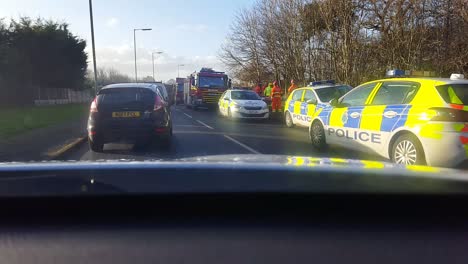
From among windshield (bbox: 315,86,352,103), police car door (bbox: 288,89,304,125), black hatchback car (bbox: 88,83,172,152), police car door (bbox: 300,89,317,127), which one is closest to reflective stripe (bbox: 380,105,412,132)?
black hatchback car (bbox: 88,83,172,152)

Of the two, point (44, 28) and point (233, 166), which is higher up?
point (44, 28)

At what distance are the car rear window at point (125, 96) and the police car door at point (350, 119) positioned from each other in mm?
3760

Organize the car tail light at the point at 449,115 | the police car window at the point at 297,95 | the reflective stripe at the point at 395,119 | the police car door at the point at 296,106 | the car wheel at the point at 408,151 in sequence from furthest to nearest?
the police car window at the point at 297,95 < the police car door at the point at 296,106 < the reflective stripe at the point at 395,119 < the car wheel at the point at 408,151 < the car tail light at the point at 449,115

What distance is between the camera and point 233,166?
2057 mm

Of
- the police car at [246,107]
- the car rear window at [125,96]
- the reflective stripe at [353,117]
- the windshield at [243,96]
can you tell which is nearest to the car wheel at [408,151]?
the reflective stripe at [353,117]

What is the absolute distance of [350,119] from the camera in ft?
25.9

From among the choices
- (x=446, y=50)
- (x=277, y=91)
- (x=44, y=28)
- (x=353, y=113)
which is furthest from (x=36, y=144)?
(x=44, y=28)

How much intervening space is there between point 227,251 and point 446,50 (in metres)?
19.4

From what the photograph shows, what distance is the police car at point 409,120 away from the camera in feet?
19.0

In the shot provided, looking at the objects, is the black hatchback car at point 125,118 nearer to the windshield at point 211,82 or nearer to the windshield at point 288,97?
the windshield at point 288,97

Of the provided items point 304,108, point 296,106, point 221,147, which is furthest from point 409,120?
point 296,106

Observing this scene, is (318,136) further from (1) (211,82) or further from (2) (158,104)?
(1) (211,82)

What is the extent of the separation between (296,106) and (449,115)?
345 inches

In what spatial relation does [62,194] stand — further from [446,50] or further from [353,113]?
[446,50]
